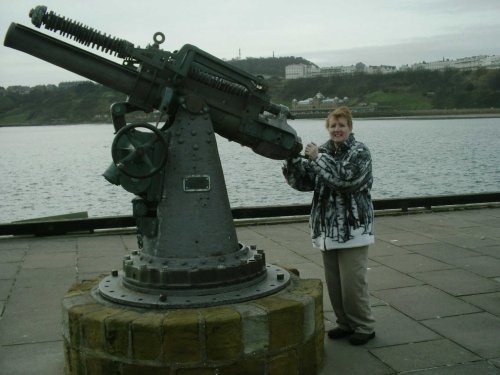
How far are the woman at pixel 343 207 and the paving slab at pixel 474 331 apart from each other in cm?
65

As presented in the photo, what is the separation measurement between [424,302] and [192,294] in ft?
8.34

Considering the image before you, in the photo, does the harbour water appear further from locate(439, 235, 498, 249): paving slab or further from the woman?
the woman

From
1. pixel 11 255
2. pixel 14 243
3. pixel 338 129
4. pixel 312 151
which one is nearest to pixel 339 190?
pixel 312 151

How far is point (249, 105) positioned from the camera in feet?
14.2

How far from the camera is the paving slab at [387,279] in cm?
618

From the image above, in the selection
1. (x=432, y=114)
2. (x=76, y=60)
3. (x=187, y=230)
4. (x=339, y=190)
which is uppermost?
(x=432, y=114)

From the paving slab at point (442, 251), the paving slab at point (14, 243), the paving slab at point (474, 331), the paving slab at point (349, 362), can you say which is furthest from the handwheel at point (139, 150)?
the paving slab at point (14, 243)

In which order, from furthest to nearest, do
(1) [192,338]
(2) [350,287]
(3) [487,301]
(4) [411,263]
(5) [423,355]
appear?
(4) [411,263] → (3) [487,301] → (2) [350,287] → (5) [423,355] → (1) [192,338]

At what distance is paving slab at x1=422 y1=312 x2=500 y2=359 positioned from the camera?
448 cm

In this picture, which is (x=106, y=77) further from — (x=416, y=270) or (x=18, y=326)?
(x=416, y=270)

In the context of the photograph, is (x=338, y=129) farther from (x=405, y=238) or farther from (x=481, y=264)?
(x=405, y=238)

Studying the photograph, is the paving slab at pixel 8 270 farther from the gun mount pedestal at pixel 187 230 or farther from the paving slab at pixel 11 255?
the gun mount pedestal at pixel 187 230

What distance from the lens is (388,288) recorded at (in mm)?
6078

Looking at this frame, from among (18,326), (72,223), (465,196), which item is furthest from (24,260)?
(465,196)
